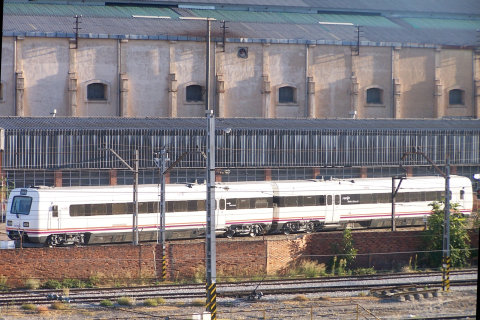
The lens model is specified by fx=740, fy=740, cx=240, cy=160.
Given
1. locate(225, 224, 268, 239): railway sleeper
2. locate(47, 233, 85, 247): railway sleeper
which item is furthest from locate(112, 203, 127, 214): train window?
locate(225, 224, 268, 239): railway sleeper

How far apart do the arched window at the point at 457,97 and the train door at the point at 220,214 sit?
2636cm

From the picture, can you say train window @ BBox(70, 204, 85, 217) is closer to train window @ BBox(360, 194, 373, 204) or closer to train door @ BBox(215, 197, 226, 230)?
train door @ BBox(215, 197, 226, 230)

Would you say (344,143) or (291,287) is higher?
(344,143)

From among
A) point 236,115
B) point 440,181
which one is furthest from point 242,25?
point 440,181

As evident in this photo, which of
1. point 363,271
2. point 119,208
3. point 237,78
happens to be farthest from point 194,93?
point 363,271

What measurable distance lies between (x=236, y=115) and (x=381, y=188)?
1446cm

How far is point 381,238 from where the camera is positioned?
30328 millimetres

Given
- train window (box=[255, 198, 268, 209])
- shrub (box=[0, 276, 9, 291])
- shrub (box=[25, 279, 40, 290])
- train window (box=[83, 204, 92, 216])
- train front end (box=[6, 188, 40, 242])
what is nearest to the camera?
shrub (box=[0, 276, 9, 291])

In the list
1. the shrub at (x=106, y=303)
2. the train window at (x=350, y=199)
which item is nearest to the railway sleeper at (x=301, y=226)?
the train window at (x=350, y=199)

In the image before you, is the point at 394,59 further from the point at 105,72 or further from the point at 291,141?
the point at 105,72

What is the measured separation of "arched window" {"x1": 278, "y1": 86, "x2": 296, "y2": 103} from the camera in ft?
157

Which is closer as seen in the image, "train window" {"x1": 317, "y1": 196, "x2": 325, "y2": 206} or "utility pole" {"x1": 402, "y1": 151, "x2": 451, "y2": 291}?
"utility pole" {"x1": 402, "y1": 151, "x2": 451, "y2": 291}

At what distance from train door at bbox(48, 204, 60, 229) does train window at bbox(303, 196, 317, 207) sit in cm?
1103

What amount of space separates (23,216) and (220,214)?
7.94 m
